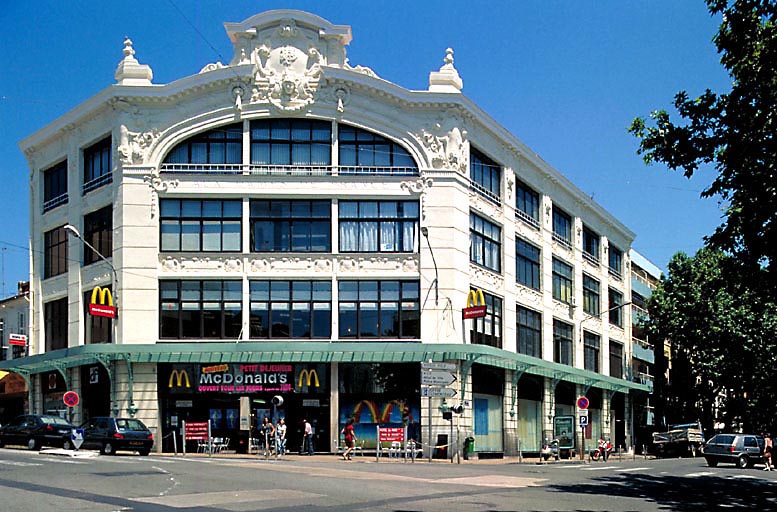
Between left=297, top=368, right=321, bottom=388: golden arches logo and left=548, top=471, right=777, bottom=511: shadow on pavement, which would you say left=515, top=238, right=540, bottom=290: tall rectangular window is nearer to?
left=297, top=368, right=321, bottom=388: golden arches logo

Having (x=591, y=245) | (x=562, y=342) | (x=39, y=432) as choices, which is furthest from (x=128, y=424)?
(x=591, y=245)

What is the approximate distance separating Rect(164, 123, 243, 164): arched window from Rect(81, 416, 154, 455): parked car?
39.1 ft

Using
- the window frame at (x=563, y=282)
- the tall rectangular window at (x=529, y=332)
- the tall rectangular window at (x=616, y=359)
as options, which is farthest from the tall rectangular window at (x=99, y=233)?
the tall rectangular window at (x=616, y=359)

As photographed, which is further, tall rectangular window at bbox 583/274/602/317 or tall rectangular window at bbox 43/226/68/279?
tall rectangular window at bbox 583/274/602/317

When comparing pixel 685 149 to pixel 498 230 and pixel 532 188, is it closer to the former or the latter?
pixel 498 230

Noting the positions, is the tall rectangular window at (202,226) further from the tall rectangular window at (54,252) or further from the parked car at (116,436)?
the parked car at (116,436)

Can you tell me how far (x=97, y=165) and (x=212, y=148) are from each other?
6.07 meters

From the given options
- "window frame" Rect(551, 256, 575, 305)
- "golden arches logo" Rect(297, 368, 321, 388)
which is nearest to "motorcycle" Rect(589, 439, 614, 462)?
"window frame" Rect(551, 256, 575, 305)

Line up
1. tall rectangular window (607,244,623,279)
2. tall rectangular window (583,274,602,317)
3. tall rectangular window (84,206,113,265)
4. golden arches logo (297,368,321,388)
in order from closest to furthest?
golden arches logo (297,368,321,388), tall rectangular window (84,206,113,265), tall rectangular window (583,274,602,317), tall rectangular window (607,244,623,279)

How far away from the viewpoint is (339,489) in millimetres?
21656

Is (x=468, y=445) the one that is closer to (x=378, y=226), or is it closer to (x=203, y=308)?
(x=378, y=226)

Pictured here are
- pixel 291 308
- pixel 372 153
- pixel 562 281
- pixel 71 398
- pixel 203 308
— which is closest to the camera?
pixel 71 398

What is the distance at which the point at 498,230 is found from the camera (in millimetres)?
49031

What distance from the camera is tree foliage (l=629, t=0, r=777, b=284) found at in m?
20.8
